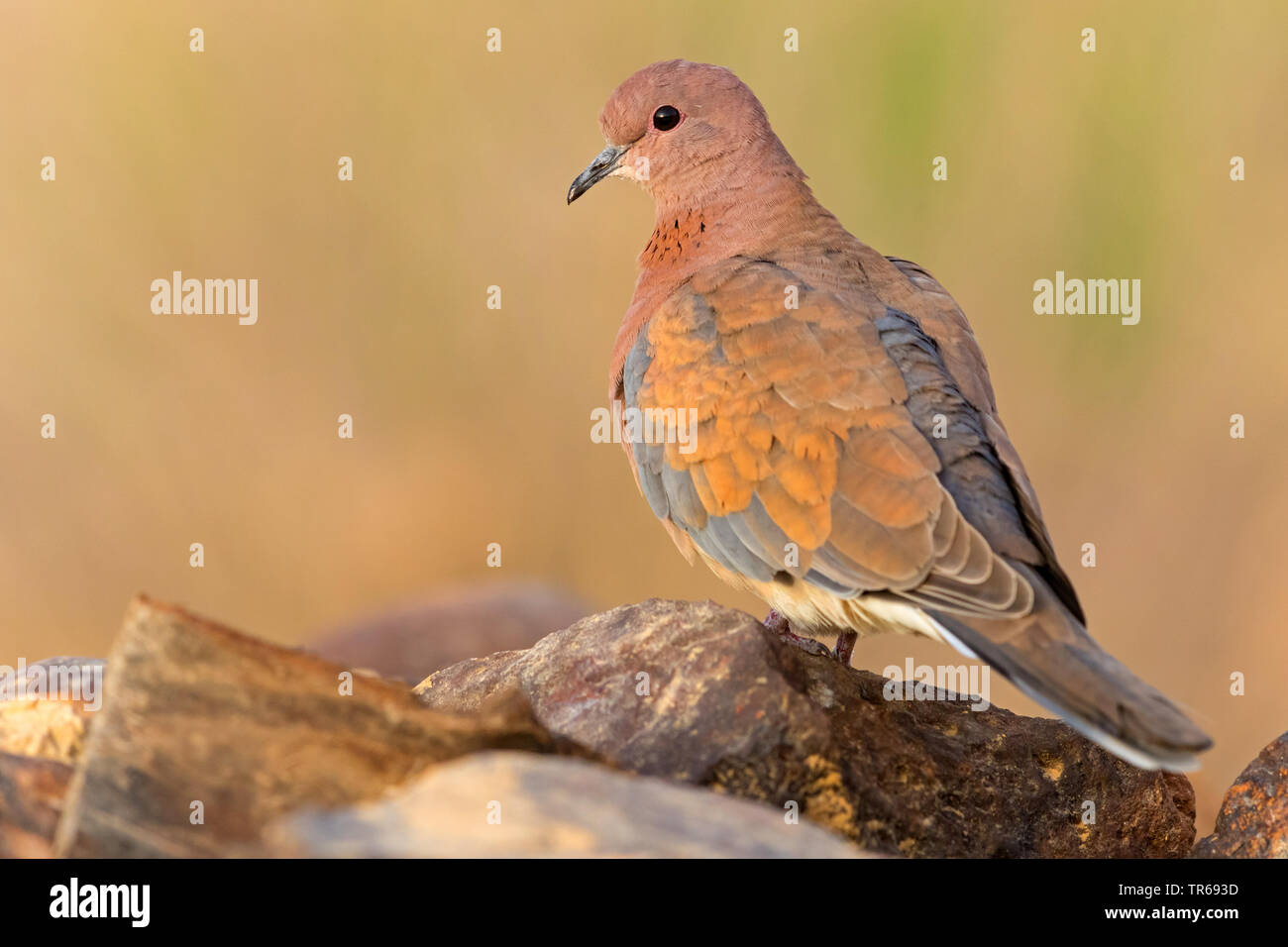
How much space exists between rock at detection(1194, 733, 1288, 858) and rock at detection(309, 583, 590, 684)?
4.46m

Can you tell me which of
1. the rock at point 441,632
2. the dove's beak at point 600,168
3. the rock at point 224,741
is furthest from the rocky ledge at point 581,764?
the rock at point 441,632

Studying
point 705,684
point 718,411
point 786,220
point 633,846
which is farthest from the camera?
point 786,220

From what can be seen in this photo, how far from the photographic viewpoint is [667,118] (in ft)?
19.6

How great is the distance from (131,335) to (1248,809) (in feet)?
26.6

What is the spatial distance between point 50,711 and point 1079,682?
292cm

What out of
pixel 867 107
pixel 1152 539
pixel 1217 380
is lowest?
pixel 1152 539

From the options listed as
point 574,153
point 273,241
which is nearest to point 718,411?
point 574,153

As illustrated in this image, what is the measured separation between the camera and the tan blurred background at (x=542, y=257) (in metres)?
9.28

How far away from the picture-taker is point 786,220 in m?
5.58

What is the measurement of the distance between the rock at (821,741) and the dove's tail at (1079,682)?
0.46 m

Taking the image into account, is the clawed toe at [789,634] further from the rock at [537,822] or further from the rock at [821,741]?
the rock at [537,822]

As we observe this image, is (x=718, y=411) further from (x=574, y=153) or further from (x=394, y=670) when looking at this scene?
(x=574, y=153)
